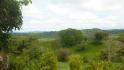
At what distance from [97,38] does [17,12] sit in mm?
70501

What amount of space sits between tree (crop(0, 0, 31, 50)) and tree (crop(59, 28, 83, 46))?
67.5 metres

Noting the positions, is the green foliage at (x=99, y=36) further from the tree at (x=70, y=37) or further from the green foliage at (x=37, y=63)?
the green foliage at (x=37, y=63)

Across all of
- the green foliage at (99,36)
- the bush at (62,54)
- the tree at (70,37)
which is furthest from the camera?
the tree at (70,37)

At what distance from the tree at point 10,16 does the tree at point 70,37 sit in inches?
2659

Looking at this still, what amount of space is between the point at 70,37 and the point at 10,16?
70.6 metres

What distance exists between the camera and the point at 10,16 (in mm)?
23312

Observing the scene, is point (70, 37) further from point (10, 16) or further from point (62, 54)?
point (10, 16)

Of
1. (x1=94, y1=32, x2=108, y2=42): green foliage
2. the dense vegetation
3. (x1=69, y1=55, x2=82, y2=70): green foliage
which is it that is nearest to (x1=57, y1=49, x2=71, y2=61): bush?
the dense vegetation

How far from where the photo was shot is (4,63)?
24484 mm

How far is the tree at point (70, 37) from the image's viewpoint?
91750mm

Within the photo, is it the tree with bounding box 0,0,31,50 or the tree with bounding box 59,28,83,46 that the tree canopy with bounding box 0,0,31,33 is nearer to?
the tree with bounding box 0,0,31,50

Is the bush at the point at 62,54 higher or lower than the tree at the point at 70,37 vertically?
lower

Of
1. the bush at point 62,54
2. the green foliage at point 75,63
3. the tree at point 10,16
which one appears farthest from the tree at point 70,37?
the tree at point 10,16

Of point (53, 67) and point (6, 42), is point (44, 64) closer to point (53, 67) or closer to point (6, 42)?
point (53, 67)
